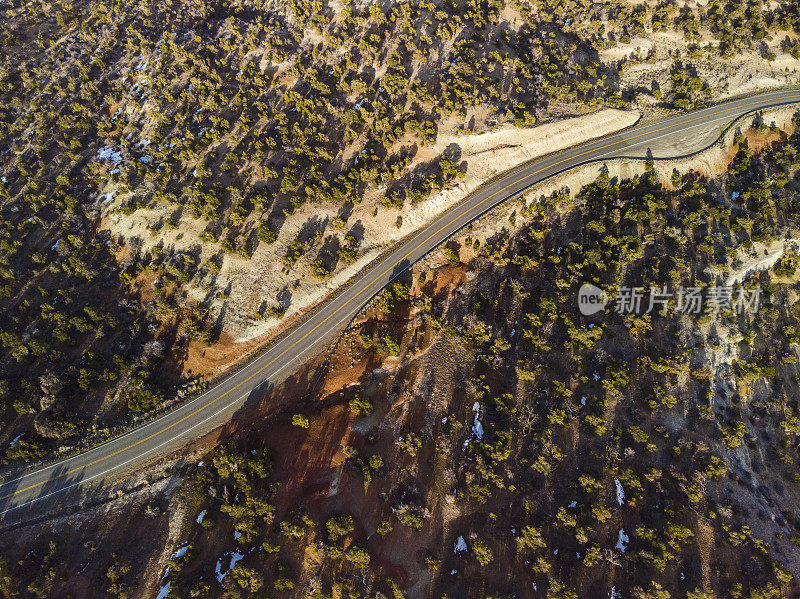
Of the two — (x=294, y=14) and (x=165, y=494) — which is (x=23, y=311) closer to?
(x=165, y=494)

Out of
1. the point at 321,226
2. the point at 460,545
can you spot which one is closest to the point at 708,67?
the point at 321,226

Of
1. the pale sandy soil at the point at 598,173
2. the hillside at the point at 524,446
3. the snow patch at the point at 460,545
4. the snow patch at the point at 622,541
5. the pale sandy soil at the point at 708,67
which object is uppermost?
the pale sandy soil at the point at 708,67

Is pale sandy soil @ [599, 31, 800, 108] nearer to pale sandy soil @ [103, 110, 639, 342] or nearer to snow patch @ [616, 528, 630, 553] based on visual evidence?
pale sandy soil @ [103, 110, 639, 342]

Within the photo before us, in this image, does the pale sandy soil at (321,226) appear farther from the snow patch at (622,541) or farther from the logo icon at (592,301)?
the snow patch at (622,541)

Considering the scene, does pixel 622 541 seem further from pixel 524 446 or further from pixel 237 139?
pixel 237 139

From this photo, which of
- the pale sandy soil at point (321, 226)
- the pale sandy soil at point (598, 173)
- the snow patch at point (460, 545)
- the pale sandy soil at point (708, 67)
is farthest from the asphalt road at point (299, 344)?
the snow patch at point (460, 545)

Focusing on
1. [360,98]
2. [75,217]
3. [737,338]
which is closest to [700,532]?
[737,338]
